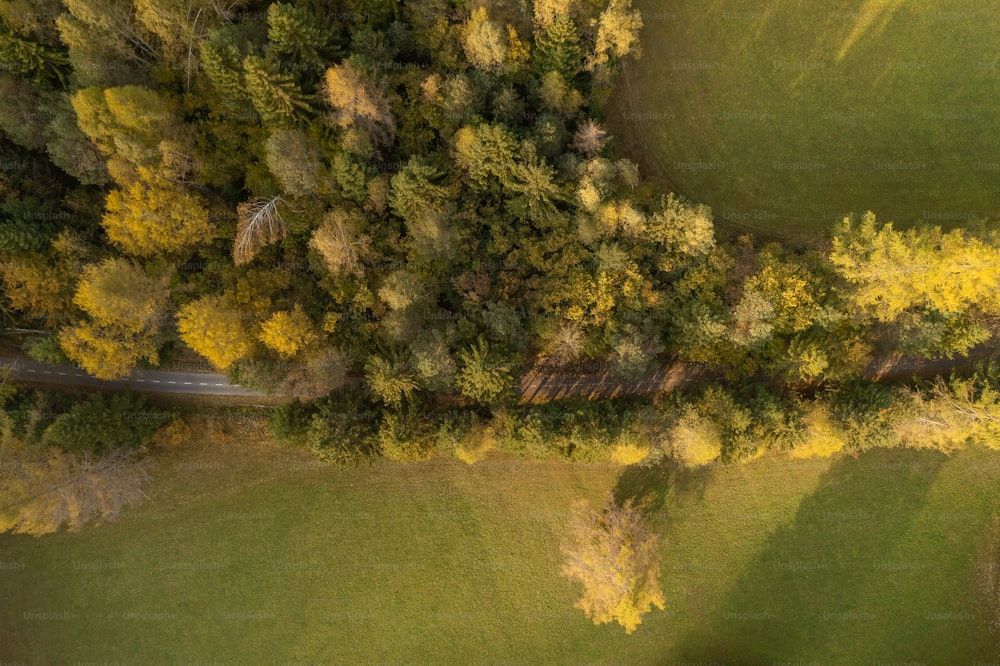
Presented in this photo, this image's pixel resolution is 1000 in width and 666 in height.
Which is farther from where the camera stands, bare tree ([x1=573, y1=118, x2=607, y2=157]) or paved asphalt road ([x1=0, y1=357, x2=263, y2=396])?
paved asphalt road ([x1=0, y1=357, x2=263, y2=396])

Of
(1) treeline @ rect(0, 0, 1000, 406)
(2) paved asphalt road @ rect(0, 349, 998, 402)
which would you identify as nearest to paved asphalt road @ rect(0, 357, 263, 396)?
(2) paved asphalt road @ rect(0, 349, 998, 402)

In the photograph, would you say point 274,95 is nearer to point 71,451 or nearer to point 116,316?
point 116,316

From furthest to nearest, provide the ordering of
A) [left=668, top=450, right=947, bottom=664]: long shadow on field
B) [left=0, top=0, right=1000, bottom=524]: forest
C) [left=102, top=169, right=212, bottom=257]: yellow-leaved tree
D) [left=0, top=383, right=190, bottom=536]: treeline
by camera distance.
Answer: [left=668, top=450, right=947, bottom=664]: long shadow on field < [left=0, top=383, right=190, bottom=536]: treeline < [left=0, top=0, right=1000, bottom=524]: forest < [left=102, top=169, right=212, bottom=257]: yellow-leaved tree

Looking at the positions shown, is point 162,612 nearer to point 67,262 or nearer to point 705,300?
point 67,262

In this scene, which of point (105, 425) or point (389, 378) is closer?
point (389, 378)

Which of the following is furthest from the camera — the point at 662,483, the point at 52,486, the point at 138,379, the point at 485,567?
the point at 485,567

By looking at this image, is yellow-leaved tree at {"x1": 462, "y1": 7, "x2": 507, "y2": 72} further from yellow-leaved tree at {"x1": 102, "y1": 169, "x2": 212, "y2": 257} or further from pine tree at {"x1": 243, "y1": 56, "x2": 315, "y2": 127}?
yellow-leaved tree at {"x1": 102, "y1": 169, "x2": 212, "y2": 257}

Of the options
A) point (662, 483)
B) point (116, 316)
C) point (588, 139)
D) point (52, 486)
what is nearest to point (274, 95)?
point (116, 316)
